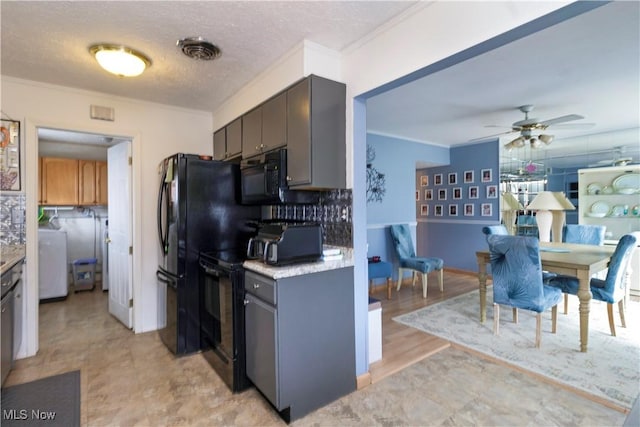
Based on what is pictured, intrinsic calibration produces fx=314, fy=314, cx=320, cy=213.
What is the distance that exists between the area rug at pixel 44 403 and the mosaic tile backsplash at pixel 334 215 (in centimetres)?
198

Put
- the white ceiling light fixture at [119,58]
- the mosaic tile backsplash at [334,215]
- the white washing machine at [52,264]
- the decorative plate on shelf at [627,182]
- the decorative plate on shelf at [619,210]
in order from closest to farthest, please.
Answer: the white ceiling light fixture at [119,58]
the mosaic tile backsplash at [334,215]
the white washing machine at [52,264]
the decorative plate on shelf at [627,182]
the decorative plate on shelf at [619,210]

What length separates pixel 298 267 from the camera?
1.93 meters

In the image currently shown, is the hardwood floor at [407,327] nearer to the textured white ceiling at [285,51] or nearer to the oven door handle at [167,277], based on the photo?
the oven door handle at [167,277]

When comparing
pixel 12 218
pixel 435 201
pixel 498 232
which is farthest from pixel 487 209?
pixel 12 218

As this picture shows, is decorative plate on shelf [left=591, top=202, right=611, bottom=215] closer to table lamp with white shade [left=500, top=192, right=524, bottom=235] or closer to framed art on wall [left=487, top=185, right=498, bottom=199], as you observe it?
table lamp with white shade [left=500, top=192, right=524, bottom=235]

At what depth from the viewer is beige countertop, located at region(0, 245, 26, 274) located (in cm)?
209

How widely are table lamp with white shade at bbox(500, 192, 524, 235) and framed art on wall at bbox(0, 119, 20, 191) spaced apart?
6.25 m

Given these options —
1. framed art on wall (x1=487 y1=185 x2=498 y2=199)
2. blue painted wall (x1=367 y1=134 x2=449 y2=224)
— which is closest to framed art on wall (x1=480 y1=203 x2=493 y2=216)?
framed art on wall (x1=487 y1=185 x2=498 y2=199)

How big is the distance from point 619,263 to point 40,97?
18.0 ft

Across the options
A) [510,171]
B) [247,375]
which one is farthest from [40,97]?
[510,171]

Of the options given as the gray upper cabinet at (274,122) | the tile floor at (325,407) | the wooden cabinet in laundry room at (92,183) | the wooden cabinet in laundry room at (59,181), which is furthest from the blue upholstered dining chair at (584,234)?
the wooden cabinet in laundry room at (59,181)

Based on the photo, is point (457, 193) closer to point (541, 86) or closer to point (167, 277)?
point (541, 86)

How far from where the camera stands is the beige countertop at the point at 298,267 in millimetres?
1852

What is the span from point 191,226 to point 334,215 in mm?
1240
